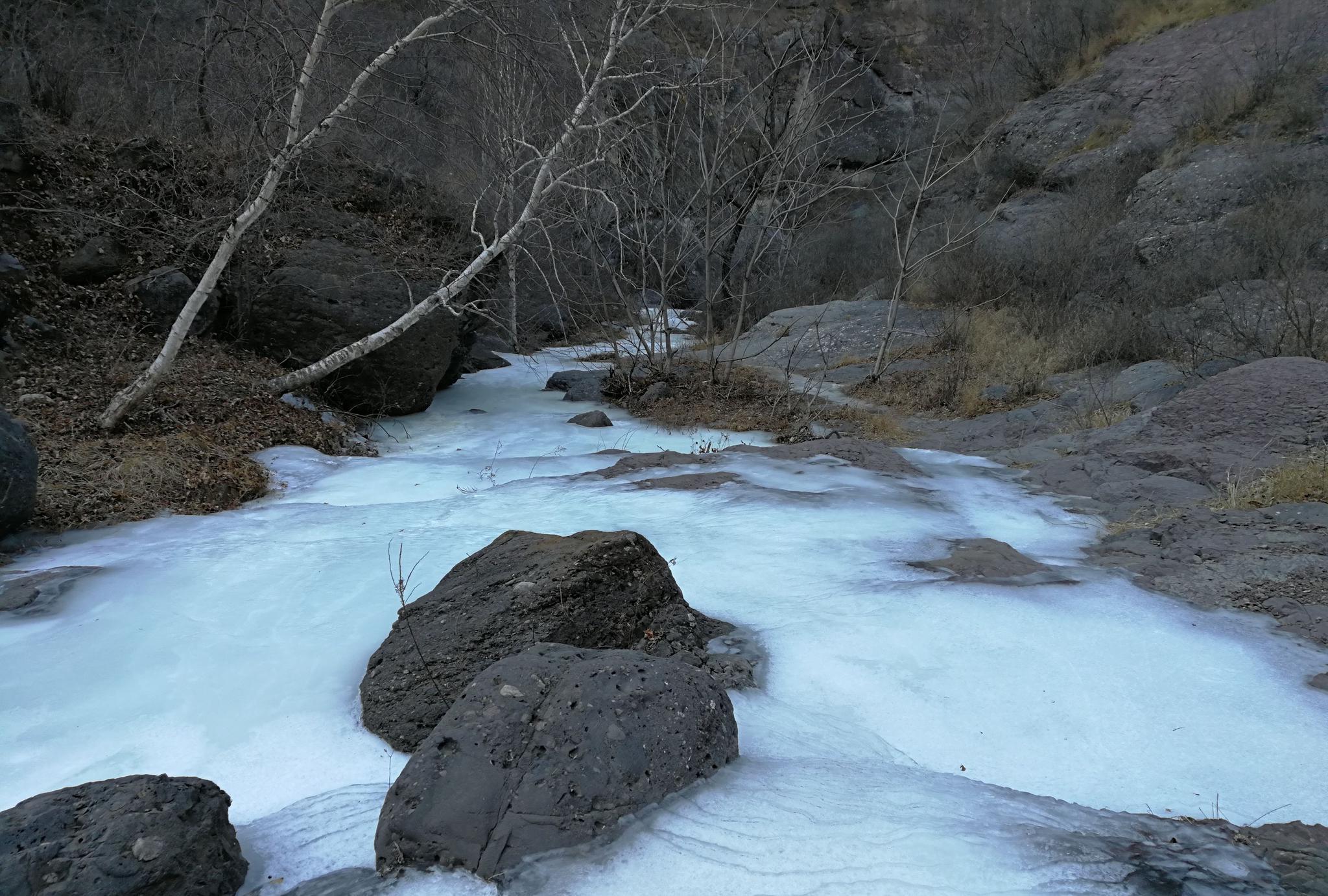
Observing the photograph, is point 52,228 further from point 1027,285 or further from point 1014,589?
point 1027,285

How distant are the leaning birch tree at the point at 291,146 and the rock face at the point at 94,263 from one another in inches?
104

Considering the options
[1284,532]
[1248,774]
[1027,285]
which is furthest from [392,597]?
[1027,285]

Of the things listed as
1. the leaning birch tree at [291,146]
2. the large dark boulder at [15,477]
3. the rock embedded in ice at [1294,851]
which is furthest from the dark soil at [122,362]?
the rock embedded in ice at [1294,851]

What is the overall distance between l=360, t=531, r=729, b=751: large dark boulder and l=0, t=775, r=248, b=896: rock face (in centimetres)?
78

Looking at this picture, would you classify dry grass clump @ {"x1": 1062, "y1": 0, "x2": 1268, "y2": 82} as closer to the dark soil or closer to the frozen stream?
the frozen stream

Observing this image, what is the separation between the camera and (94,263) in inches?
334

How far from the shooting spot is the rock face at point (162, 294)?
8.47 metres

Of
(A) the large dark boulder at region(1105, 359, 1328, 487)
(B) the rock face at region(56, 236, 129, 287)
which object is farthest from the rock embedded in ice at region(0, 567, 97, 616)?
(A) the large dark boulder at region(1105, 359, 1328, 487)

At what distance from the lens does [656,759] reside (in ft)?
7.85

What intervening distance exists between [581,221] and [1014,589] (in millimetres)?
8938

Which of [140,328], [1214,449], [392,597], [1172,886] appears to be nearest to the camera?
[1172,886]

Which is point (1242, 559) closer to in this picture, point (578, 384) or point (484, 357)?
point (578, 384)

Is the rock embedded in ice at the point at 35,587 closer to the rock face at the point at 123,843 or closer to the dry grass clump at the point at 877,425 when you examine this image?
the rock face at the point at 123,843

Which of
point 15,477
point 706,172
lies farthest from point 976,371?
point 15,477
